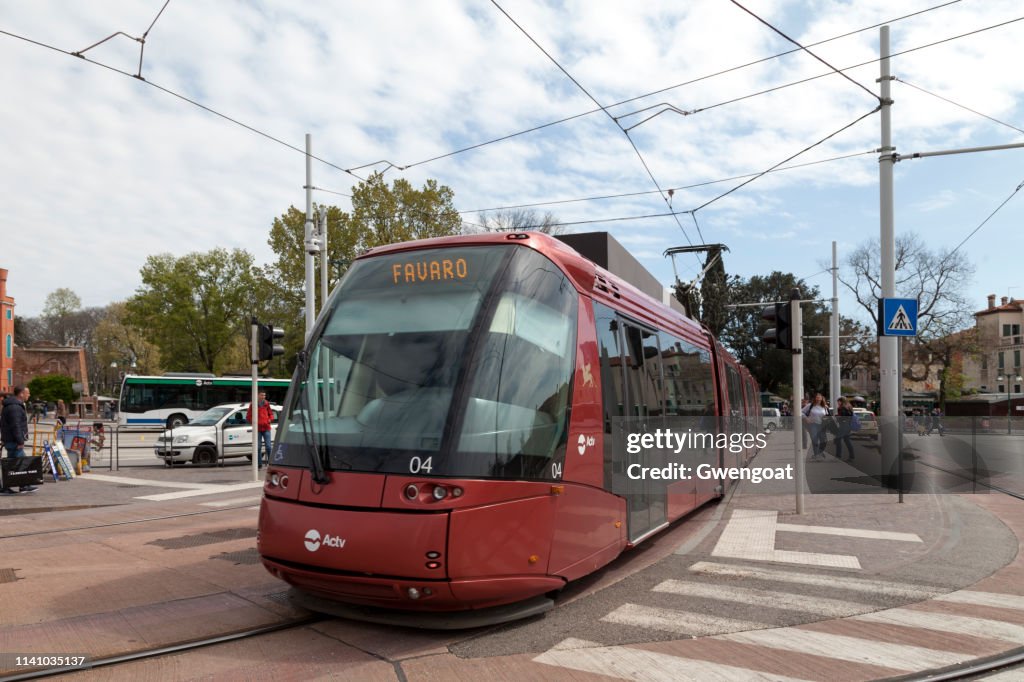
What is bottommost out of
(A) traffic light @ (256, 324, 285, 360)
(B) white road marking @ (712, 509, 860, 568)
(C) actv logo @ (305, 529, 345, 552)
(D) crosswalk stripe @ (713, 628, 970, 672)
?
(B) white road marking @ (712, 509, 860, 568)

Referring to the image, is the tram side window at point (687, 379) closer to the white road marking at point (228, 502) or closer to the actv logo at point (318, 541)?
the actv logo at point (318, 541)

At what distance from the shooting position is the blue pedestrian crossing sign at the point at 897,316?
11.9 meters

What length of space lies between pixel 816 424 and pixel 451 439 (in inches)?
497

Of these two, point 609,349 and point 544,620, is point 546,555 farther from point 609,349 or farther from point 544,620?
point 609,349

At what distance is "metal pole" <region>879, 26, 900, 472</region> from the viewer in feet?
40.7

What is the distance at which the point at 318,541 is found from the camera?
200 inches

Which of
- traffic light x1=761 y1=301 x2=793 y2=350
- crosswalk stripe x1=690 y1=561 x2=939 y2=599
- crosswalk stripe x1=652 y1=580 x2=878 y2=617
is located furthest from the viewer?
traffic light x1=761 y1=301 x2=793 y2=350

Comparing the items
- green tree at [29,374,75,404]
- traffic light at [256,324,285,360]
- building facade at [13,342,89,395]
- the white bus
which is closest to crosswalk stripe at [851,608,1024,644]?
traffic light at [256,324,285,360]

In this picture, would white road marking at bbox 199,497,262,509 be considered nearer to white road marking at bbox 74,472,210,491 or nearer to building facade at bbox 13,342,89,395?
white road marking at bbox 74,472,210,491

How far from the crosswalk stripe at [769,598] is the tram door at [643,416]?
0.71 meters

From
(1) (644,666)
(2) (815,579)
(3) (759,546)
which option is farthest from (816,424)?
(1) (644,666)

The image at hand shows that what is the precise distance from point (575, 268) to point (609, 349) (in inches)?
34.2

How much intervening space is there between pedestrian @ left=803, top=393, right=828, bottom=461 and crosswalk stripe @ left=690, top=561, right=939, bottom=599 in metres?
7.24

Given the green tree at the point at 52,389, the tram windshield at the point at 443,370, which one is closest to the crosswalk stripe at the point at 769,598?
the tram windshield at the point at 443,370
